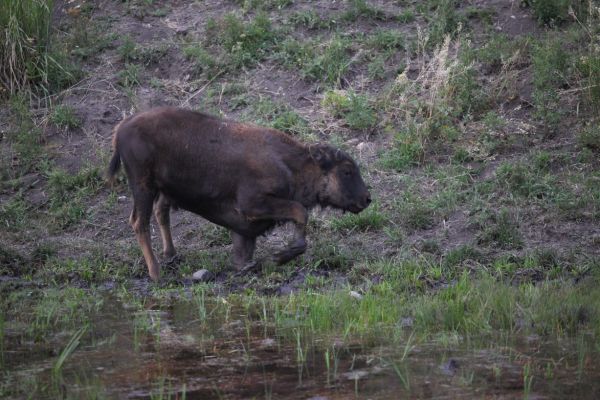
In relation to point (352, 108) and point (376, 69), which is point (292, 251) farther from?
point (376, 69)

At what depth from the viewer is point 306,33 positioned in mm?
14086

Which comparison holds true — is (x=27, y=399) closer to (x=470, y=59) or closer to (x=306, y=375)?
(x=306, y=375)

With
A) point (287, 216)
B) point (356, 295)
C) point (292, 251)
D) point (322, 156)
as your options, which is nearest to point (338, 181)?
point (322, 156)

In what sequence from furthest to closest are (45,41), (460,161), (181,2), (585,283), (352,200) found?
(181,2) < (45,41) < (460,161) < (352,200) < (585,283)

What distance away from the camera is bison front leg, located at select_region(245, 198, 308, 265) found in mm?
9797

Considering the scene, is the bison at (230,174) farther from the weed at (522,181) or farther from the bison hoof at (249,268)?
the weed at (522,181)

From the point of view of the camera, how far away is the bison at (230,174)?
32.9 feet

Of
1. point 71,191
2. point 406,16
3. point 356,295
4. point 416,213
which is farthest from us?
point 406,16

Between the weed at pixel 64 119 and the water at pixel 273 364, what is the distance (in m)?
5.53

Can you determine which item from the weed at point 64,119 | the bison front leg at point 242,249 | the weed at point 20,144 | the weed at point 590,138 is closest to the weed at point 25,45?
the weed at point 20,144

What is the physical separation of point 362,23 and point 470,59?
190 cm

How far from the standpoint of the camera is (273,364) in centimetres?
675

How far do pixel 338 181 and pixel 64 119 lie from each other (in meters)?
4.42

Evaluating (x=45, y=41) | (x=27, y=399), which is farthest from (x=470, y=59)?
(x=27, y=399)
